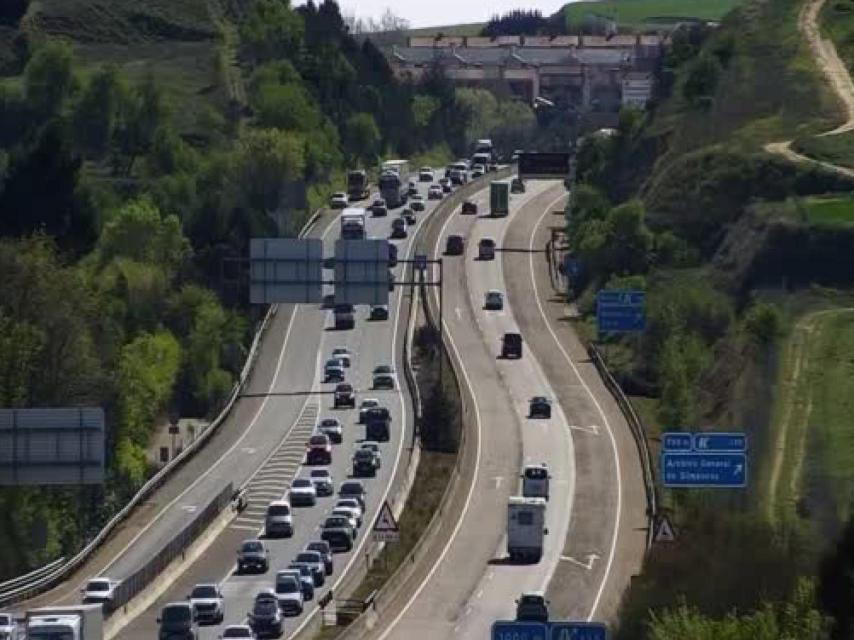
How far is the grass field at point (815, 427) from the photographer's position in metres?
62.1

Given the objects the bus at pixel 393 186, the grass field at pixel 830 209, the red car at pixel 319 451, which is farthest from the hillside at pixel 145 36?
the red car at pixel 319 451

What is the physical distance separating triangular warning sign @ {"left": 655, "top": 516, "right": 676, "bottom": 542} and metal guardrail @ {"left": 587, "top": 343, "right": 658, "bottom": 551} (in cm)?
1460

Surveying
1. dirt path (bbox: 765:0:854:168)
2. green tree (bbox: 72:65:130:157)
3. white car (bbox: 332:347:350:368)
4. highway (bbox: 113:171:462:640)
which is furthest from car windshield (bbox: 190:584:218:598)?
green tree (bbox: 72:65:130:157)

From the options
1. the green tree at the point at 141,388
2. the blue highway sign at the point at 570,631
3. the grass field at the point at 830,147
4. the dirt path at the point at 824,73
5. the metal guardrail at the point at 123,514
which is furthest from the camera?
the dirt path at the point at 824,73

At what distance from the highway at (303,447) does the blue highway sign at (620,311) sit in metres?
7.10

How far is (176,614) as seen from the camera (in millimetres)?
64500

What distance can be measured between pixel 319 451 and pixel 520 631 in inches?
2213

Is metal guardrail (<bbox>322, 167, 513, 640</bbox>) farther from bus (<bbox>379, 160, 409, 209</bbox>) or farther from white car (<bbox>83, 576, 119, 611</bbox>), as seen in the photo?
bus (<bbox>379, 160, 409, 209</bbox>)

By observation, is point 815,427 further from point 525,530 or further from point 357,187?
point 357,187

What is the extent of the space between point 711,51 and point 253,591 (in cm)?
8761

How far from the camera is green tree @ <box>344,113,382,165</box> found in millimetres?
189125

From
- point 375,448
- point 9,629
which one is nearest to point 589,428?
point 375,448

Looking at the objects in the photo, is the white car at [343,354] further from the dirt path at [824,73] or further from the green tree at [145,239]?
the dirt path at [824,73]

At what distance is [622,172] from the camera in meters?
156
